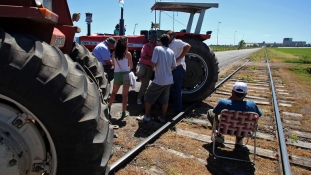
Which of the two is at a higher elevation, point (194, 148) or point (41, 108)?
point (41, 108)

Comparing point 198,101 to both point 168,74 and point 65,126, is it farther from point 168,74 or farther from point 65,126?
point 65,126

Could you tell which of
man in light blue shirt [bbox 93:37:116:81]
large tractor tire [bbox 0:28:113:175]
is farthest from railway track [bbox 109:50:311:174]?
man in light blue shirt [bbox 93:37:116:81]

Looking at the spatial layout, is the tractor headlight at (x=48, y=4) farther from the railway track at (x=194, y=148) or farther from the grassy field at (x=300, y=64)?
the grassy field at (x=300, y=64)

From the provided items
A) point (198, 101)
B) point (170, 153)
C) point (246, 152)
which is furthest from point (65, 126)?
point (198, 101)

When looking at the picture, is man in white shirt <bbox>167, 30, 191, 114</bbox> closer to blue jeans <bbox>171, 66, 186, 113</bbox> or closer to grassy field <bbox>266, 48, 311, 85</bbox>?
blue jeans <bbox>171, 66, 186, 113</bbox>

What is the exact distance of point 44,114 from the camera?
1.87 m

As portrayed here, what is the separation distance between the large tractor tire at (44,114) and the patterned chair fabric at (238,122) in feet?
7.05

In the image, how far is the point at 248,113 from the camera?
366 cm

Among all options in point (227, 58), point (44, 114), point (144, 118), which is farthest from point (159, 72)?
point (227, 58)

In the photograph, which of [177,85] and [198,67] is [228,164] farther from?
[198,67]

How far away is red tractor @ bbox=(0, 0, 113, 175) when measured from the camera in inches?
70.7

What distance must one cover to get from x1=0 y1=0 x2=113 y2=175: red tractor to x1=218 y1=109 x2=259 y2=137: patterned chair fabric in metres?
2.11

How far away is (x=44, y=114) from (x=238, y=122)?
9.01 ft

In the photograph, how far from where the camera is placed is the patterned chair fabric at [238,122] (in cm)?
369
